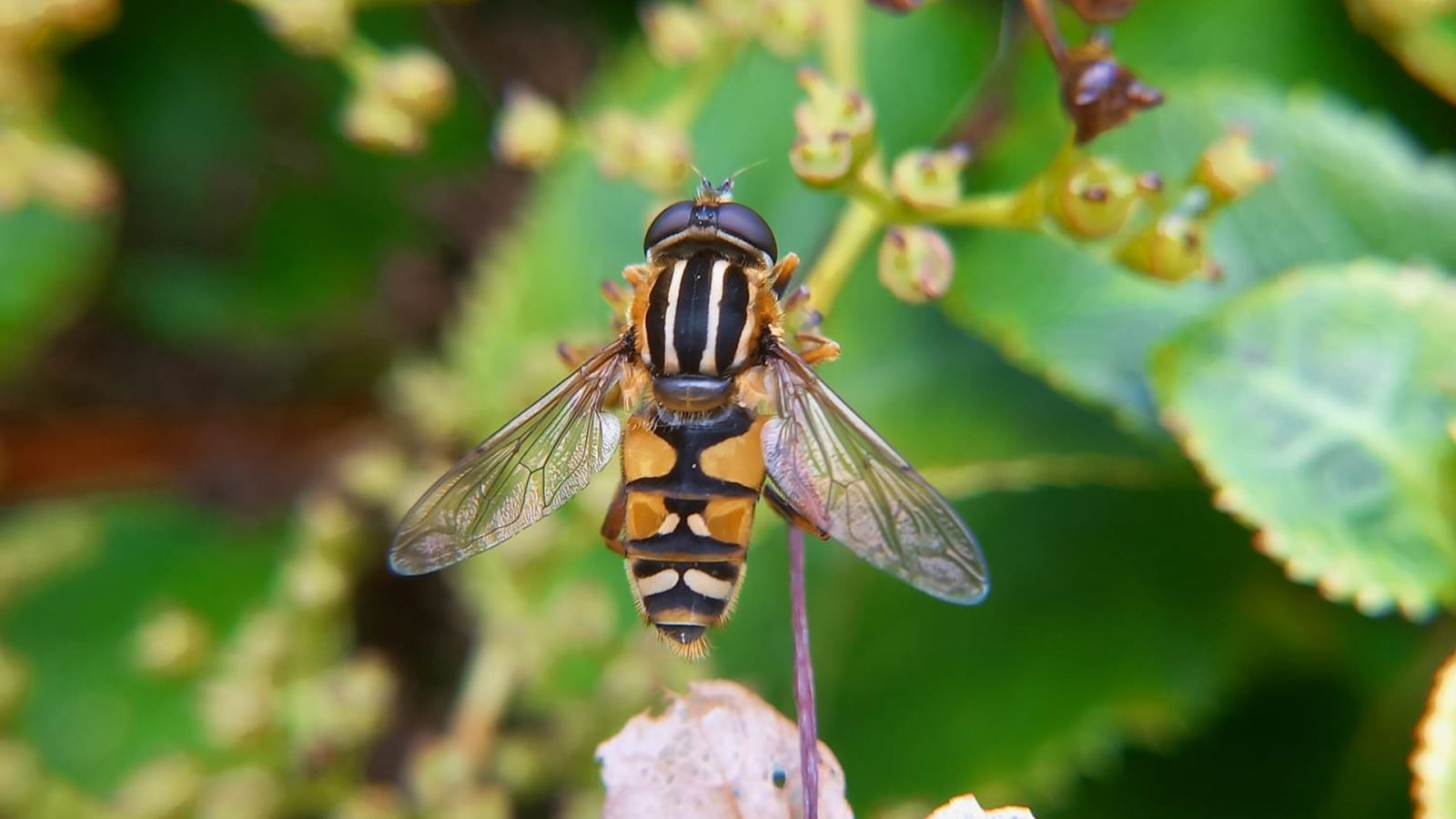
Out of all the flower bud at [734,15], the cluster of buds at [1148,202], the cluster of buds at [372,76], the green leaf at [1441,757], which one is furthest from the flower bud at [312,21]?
the green leaf at [1441,757]

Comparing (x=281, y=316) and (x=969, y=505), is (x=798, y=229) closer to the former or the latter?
(x=969, y=505)

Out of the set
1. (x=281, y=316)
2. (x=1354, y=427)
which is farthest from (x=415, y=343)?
(x=1354, y=427)

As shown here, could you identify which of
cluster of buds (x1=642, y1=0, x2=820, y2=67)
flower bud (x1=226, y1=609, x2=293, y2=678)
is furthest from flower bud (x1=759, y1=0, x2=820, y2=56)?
flower bud (x1=226, y1=609, x2=293, y2=678)

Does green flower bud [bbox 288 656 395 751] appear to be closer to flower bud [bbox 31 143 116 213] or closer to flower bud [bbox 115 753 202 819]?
flower bud [bbox 115 753 202 819]

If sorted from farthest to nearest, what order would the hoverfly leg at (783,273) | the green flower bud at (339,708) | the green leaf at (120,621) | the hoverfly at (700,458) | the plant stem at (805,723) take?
the green leaf at (120,621)
the green flower bud at (339,708)
the hoverfly leg at (783,273)
the hoverfly at (700,458)
the plant stem at (805,723)

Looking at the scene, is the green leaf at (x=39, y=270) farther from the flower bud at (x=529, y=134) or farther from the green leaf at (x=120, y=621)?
the flower bud at (x=529, y=134)

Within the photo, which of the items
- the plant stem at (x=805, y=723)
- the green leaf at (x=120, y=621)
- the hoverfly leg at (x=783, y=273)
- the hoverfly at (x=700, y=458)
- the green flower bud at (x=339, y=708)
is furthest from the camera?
the green leaf at (x=120, y=621)

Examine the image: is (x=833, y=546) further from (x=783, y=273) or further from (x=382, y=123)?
(x=382, y=123)

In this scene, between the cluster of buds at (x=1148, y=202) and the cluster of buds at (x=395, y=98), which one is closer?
the cluster of buds at (x=1148, y=202)
